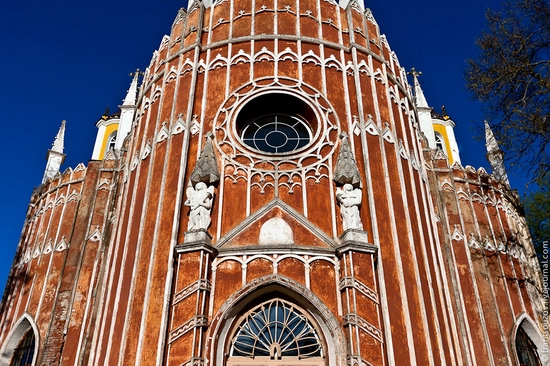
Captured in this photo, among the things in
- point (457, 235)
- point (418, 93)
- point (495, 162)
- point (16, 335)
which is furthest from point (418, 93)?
point (16, 335)

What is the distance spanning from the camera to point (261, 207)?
14078mm

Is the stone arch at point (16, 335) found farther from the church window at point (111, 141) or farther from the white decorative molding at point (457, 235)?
the white decorative molding at point (457, 235)

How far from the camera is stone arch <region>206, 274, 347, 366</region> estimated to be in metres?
12.1

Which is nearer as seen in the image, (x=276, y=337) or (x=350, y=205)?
(x=276, y=337)

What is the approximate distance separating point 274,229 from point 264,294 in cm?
166

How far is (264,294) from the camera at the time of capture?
1302cm

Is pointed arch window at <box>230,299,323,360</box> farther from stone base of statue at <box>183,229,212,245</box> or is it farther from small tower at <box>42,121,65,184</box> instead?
small tower at <box>42,121,65,184</box>

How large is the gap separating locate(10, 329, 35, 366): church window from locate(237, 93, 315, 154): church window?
31.8 ft

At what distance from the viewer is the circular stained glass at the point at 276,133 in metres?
15.8

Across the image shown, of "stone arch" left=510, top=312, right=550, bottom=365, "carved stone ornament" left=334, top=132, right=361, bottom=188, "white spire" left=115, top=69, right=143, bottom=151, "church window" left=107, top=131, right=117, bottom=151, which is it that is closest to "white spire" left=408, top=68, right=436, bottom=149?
"stone arch" left=510, top=312, right=550, bottom=365

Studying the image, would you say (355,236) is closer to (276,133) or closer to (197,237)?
(197,237)

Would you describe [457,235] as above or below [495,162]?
below

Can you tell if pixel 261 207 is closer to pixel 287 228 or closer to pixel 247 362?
pixel 287 228

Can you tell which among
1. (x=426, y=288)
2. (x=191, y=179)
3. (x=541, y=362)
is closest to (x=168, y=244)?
(x=191, y=179)
